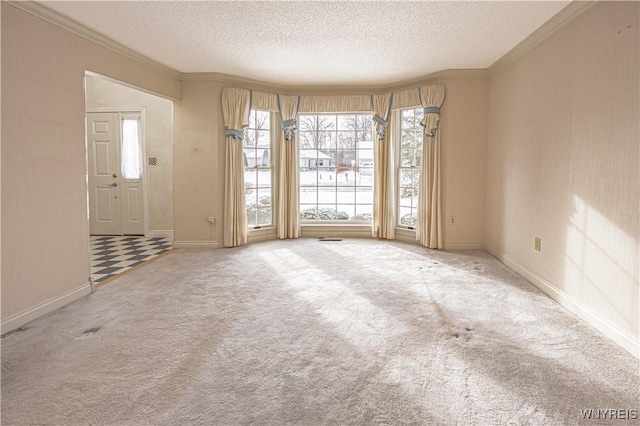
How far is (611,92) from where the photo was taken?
8.85ft

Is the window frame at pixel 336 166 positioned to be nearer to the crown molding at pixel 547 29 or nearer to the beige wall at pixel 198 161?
the beige wall at pixel 198 161

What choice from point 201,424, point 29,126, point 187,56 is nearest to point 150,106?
point 187,56

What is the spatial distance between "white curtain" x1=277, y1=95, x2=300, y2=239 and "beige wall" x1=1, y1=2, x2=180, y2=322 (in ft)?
9.31

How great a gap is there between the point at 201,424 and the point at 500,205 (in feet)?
14.2

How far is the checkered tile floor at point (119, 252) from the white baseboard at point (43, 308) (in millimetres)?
547

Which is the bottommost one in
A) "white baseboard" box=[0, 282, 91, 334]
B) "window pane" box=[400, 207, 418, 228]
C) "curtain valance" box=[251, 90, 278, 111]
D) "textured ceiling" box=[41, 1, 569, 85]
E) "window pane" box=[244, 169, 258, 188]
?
"white baseboard" box=[0, 282, 91, 334]

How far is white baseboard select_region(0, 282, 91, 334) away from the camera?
9.28ft

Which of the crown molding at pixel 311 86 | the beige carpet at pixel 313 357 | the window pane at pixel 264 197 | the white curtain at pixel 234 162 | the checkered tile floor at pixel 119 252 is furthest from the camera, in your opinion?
the window pane at pixel 264 197

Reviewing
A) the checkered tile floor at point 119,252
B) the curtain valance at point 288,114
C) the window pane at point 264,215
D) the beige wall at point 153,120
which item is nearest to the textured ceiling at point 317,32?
the curtain valance at point 288,114

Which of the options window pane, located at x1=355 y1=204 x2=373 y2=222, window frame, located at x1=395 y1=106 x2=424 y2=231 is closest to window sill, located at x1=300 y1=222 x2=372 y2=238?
window pane, located at x1=355 y1=204 x2=373 y2=222

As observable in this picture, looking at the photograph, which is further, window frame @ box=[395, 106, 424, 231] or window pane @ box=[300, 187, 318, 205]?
window pane @ box=[300, 187, 318, 205]

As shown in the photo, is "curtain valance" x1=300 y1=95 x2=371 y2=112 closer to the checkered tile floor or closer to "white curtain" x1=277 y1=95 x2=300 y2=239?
"white curtain" x1=277 y1=95 x2=300 y2=239

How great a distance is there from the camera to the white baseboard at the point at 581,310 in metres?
2.48

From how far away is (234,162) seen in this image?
5.66 metres
